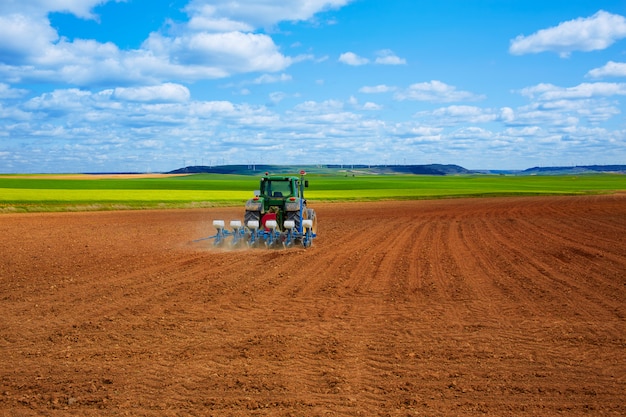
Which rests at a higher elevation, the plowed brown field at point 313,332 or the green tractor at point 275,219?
the green tractor at point 275,219

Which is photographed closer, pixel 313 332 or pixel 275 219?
pixel 313 332

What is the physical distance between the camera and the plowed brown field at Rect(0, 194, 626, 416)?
6258mm

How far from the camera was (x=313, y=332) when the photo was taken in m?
8.77

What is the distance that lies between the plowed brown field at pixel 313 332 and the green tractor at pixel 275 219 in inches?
35.1

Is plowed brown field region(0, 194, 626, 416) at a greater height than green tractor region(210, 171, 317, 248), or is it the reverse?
green tractor region(210, 171, 317, 248)

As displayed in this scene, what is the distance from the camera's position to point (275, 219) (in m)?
18.7

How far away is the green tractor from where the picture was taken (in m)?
18.4

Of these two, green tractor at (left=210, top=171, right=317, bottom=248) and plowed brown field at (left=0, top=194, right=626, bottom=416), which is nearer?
plowed brown field at (left=0, top=194, right=626, bottom=416)

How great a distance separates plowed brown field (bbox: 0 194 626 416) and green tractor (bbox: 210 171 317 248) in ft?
2.93

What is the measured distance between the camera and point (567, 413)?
19.2 feet

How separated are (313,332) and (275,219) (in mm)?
10068

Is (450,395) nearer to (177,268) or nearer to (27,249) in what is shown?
(177,268)

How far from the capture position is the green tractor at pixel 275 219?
18438 mm

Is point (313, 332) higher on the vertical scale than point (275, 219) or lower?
lower
